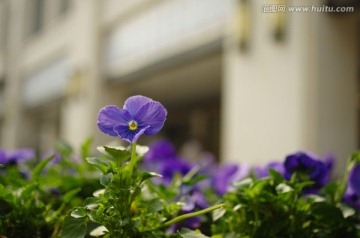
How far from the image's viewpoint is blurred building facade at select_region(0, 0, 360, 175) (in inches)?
160

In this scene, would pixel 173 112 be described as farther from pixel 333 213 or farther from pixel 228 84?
pixel 333 213

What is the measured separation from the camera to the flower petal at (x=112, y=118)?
1.53 ft

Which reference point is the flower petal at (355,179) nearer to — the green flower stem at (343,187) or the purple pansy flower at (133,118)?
the green flower stem at (343,187)

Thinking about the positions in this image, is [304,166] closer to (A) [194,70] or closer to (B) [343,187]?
(B) [343,187]

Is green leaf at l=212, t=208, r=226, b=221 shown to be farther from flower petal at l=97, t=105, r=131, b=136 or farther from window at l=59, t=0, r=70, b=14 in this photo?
window at l=59, t=0, r=70, b=14

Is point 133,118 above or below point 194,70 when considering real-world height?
below

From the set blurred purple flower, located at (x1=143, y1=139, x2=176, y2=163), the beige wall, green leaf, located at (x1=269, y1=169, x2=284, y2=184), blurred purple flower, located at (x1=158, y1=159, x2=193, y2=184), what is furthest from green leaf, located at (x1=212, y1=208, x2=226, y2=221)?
the beige wall

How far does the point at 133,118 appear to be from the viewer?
0.47 meters

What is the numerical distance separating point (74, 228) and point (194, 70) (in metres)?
6.54

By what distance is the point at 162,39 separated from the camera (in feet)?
21.3

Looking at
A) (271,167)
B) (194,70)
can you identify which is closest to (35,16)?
(194,70)

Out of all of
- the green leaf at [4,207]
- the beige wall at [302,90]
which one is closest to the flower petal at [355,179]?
the green leaf at [4,207]

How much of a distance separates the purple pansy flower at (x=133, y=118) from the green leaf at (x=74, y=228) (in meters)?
0.08

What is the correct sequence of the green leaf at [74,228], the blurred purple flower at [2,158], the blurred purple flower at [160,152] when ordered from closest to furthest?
the green leaf at [74,228] → the blurred purple flower at [2,158] → the blurred purple flower at [160,152]
